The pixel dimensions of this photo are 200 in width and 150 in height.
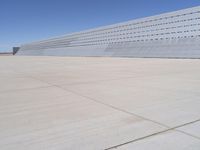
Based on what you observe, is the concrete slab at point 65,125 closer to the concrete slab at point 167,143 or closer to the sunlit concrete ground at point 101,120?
the sunlit concrete ground at point 101,120

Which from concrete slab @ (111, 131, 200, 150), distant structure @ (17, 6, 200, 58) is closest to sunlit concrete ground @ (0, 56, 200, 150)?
concrete slab @ (111, 131, 200, 150)

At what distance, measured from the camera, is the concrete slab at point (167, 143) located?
80.0 inches

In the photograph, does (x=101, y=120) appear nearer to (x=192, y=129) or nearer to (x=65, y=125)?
(x=65, y=125)

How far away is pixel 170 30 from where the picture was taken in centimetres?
2764

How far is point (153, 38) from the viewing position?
29.3 m

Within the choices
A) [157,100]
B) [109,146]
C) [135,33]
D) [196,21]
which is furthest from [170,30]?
[109,146]

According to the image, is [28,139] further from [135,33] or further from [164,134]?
[135,33]

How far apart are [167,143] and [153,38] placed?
28.3 metres

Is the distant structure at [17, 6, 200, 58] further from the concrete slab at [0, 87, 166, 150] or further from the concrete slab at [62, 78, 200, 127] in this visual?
the concrete slab at [0, 87, 166, 150]

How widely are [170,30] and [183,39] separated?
3898mm

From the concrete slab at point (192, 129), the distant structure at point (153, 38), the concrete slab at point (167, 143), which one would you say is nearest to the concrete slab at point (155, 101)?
the concrete slab at point (192, 129)

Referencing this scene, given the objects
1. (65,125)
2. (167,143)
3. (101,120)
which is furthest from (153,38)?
(167,143)

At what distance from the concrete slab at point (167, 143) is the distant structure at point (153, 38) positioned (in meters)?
19.0

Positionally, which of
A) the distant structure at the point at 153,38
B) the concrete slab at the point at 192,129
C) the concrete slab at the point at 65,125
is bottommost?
the concrete slab at the point at 65,125
